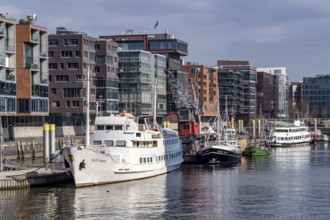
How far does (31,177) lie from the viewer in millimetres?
76125

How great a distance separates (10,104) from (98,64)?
147 feet

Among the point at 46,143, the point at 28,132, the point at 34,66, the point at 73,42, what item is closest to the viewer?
the point at 46,143

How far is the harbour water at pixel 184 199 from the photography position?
2457 inches

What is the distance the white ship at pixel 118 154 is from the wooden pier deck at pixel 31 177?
11.2 ft

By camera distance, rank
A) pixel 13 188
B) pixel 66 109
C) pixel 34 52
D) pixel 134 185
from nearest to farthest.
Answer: pixel 13 188 < pixel 134 185 < pixel 34 52 < pixel 66 109

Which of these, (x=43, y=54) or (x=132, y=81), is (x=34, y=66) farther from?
(x=132, y=81)

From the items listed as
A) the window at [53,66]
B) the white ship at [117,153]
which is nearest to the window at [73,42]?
the window at [53,66]

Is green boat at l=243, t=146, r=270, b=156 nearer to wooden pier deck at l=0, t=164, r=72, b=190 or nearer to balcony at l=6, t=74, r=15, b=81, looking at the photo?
balcony at l=6, t=74, r=15, b=81

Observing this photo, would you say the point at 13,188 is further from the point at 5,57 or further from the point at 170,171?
the point at 5,57

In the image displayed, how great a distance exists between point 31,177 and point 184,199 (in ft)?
51.4

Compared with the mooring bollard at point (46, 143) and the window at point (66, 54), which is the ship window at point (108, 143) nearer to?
the mooring bollard at point (46, 143)

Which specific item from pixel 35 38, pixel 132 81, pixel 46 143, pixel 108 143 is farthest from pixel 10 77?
pixel 132 81

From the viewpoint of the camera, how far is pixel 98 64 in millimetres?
167250

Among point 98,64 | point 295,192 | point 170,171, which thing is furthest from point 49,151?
point 98,64
